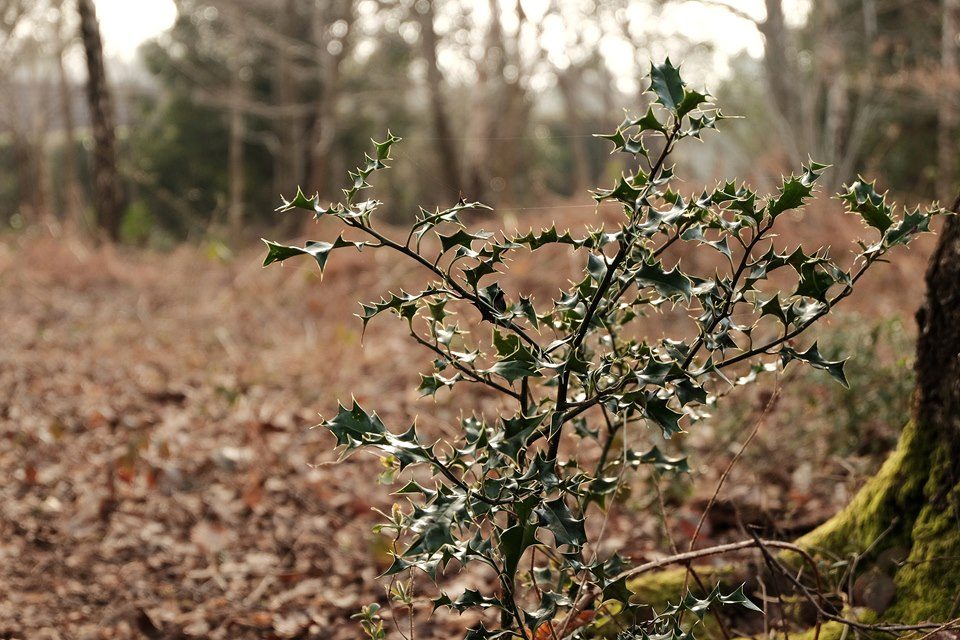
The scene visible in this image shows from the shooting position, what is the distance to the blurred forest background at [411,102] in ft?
41.7

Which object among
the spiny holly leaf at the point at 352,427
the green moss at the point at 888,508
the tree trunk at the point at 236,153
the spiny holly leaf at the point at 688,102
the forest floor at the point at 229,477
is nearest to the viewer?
the spiny holly leaf at the point at 688,102

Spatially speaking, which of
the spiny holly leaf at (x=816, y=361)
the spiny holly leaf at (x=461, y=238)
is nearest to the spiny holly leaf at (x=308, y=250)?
the spiny holly leaf at (x=461, y=238)

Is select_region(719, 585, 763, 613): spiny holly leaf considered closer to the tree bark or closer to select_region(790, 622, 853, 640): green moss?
select_region(790, 622, 853, 640): green moss

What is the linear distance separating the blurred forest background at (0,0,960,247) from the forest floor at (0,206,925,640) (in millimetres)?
2890

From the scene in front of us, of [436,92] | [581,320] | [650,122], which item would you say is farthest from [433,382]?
[436,92]

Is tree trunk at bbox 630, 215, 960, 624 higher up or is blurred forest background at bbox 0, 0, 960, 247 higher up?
blurred forest background at bbox 0, 0, 960, 247

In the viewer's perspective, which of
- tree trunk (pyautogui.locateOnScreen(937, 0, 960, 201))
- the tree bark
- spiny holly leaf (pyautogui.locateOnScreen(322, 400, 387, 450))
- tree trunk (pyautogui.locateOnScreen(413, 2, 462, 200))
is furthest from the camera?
tree trunk (pyautogui.locateOnScreen(413, 2, 462, 200))

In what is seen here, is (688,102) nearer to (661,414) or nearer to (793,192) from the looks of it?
(793,192)

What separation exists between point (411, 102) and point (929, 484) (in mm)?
21942

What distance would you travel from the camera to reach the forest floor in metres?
2.95

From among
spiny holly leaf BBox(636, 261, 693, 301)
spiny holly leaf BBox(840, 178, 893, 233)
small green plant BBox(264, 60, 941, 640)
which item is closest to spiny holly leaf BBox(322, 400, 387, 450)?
small green plant BBox(264, 60, 941, 640)

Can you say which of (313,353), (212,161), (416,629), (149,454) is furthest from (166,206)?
(416,629)

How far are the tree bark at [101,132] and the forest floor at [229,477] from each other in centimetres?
622

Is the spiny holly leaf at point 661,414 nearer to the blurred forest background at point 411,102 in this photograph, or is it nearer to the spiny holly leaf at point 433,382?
the spiny holly leaf at point 433,382
